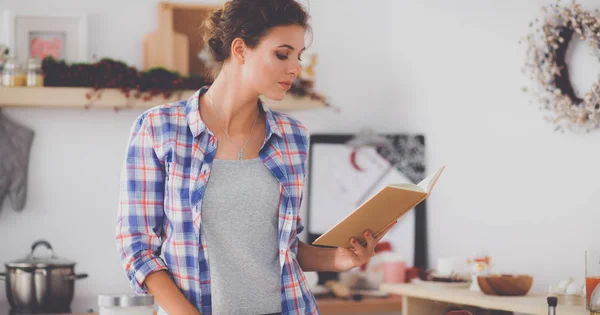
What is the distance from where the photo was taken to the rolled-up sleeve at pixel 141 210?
5.14ft

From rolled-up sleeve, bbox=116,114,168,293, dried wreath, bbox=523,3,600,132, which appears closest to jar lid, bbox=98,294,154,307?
rolled-up sleeve, bbox=116,114,168,293

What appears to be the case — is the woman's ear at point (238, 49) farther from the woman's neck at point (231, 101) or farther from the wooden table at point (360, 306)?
the wooden table at point (360, 306)

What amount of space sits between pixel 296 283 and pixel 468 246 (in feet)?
5.71

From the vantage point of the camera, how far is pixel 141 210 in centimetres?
158

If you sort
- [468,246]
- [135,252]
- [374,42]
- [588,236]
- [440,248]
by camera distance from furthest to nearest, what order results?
1. [374,42]
2. [440,248]
3. [468,246]
4. [588,236]
5. [135,252]

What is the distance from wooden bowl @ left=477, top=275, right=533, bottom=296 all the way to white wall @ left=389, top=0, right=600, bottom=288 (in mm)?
221

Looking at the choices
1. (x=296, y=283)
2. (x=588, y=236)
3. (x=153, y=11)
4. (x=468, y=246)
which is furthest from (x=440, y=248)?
(x=296, y=283)

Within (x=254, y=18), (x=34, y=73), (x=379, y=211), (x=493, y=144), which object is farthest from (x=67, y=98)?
(x=379, y=211)

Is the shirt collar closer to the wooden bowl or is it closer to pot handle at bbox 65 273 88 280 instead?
the wooden bowl

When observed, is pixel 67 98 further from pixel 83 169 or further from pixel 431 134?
pixel 431 134

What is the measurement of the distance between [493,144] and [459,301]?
2.41ft

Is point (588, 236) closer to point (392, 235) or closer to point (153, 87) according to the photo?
point (392, 235)

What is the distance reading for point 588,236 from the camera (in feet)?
8.80

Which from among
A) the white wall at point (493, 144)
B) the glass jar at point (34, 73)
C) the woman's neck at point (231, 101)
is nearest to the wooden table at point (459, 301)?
the white wall at point (493, 144)
